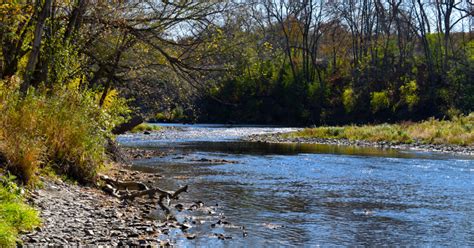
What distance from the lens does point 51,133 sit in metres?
13.2

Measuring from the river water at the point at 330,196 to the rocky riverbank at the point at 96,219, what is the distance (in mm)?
541

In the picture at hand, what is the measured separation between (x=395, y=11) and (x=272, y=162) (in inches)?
1870

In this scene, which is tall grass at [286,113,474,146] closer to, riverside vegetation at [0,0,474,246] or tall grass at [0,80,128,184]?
riverside vegetation at [0,0,474,246]

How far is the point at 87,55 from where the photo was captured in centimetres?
1812

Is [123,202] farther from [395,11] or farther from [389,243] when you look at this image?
[395,11]

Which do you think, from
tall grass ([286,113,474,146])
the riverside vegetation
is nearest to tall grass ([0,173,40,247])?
the riverside vegetation

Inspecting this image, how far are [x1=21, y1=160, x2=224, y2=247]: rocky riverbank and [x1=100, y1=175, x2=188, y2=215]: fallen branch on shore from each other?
15 cm

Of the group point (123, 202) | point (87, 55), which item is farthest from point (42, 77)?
point (123, 202)

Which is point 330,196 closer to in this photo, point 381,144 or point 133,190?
point 133,190

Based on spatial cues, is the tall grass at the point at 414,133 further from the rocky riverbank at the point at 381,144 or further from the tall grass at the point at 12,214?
the tall grass at the point at 12,214

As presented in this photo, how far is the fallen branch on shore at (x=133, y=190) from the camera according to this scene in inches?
544

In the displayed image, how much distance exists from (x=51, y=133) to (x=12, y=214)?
471cm

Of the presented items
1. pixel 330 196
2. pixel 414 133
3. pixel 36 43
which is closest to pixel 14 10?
pixel 36 43

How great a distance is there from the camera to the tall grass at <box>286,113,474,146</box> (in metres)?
35.9
